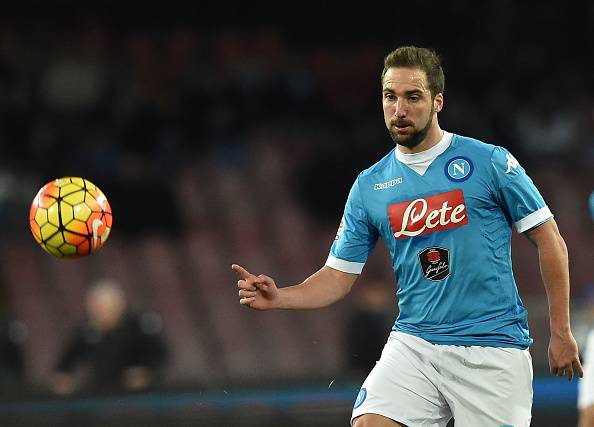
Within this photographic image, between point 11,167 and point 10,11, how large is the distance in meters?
2.79

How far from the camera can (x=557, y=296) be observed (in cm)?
382

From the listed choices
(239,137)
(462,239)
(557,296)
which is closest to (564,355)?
(557,296)

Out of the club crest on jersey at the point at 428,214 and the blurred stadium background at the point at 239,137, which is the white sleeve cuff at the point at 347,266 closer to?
the club crest on jersey at the point at 428,214

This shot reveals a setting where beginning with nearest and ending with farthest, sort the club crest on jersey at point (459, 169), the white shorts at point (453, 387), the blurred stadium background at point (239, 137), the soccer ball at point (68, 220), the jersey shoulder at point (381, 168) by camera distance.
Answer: the white shorts at point (453, 387), the club crest on jersey at point (459, 169), the jersey shoulder at point (381, 168), the soccer ball at point (68, 220), the blurred stadium background at point (239, 137)

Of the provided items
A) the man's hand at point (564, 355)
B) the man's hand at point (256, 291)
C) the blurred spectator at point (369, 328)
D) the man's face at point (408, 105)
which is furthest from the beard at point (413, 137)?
the blurred spectator at point (369, 328)

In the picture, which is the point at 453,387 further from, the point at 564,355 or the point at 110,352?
the point at 110,352

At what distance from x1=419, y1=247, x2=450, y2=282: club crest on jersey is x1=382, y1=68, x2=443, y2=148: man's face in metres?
0.44

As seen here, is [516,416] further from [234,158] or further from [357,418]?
[234,158]

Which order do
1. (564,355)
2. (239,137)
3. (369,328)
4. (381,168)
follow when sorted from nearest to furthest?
1. (564,355)
2. (381,168)
3. (369,328)
4. (239,137)

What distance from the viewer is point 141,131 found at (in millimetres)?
11945

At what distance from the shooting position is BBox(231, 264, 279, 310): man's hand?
13.0 feet

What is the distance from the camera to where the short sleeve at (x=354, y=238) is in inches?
168

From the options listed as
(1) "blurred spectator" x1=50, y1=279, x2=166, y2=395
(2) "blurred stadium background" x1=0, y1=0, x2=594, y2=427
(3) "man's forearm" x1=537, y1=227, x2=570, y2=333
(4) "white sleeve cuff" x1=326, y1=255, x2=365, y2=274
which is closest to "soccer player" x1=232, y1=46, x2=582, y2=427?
(3) "man's forearm" x1=537, y1=227, x2=570, y2=333

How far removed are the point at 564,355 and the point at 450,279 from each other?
1.69 feet
